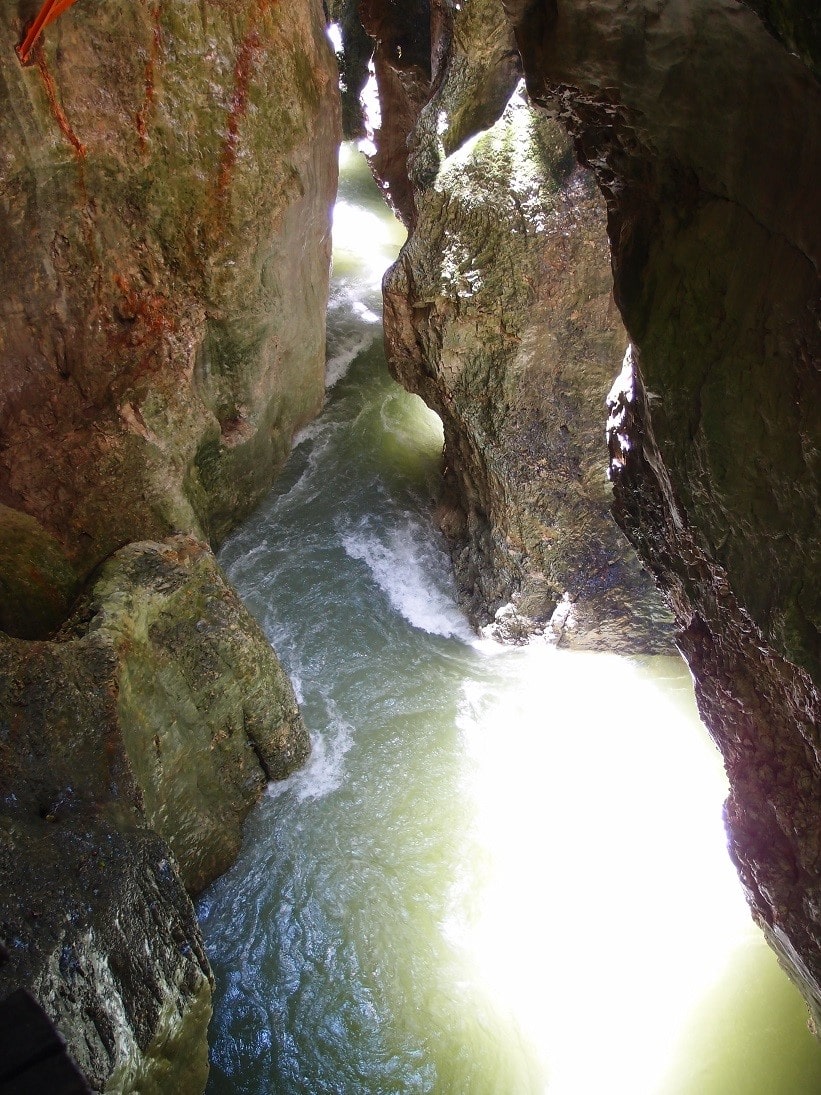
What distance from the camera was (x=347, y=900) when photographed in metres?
5.53

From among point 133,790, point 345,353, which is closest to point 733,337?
point 133,790

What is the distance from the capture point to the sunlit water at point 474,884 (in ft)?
15.3

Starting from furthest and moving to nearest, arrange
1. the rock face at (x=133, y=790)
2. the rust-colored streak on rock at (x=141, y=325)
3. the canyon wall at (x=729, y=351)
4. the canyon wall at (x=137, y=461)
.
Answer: the rust-colored streak on rock at (x=141, y=325) → the canyon wall at (x=137, y=461) → the rock face at (x=133, y=790) → the canyon wall at (x=729, y=351)

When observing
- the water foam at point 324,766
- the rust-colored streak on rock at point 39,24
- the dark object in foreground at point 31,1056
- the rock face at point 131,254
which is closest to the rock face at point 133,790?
the water foam at point 324,766

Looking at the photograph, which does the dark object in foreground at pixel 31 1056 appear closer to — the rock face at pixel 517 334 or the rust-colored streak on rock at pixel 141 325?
the rust-colored streak on rock at pixel 141 325

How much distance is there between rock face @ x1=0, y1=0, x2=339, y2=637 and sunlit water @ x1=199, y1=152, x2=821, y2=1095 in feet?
7.97

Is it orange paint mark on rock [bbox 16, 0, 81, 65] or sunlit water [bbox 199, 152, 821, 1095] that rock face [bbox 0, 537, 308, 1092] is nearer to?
sunlit water [bbox 199, 152, 821, 1095]

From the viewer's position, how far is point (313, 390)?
10422 mm

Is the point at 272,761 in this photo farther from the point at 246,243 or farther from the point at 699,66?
the point at 699,66

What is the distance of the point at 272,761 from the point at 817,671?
4.83 m

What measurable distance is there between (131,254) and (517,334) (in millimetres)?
3630

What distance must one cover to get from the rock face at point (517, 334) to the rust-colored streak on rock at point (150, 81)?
2.57 meters

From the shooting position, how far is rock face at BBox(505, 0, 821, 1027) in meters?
1.99

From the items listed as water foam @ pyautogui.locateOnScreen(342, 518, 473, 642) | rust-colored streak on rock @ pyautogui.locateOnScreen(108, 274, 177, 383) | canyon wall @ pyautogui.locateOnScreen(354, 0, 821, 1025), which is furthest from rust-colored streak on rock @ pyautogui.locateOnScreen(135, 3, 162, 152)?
water foam @ pyautogui.locateOnScreen(342, 518, 473, 642)
